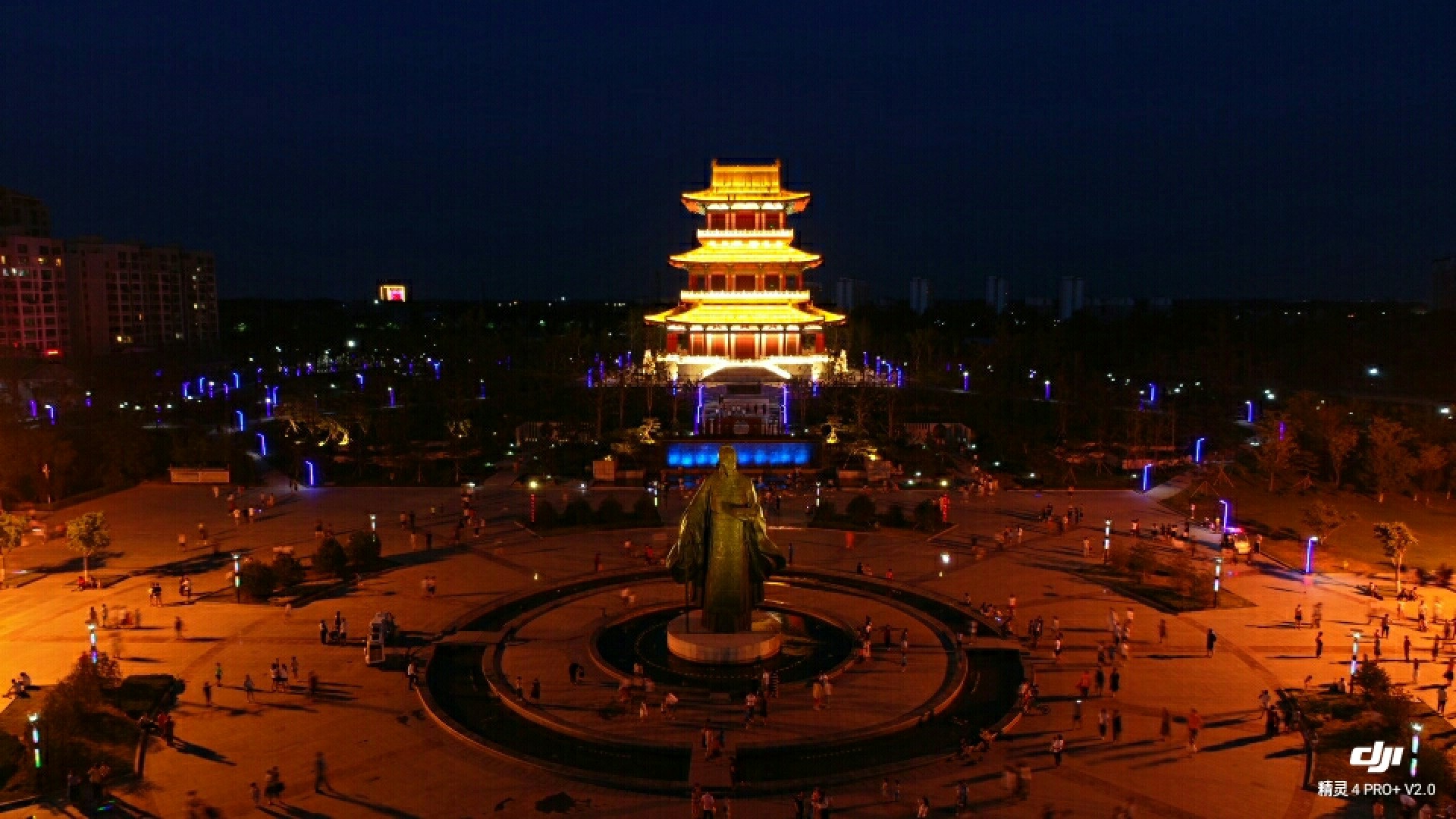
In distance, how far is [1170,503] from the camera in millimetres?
50844

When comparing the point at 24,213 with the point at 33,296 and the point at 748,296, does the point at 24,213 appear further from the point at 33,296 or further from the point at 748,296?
the point at 748,296

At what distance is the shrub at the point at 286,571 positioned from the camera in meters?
35.1

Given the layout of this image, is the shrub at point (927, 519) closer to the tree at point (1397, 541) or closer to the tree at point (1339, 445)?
A: the tree at point (1397, 541)

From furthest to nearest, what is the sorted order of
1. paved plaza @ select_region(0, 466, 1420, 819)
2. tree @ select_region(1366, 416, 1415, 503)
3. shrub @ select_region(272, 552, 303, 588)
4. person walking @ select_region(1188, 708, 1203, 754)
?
tree @ select_region(1366, 416, 1415, 503) < shrub @ select_region(272, 552, 303, 588) < person walking @ select_region(1188, 708, 1203, 754) < paved plaza @ select_region(0, 466, 1420, 819)

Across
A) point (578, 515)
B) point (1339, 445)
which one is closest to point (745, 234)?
point (578, 515)

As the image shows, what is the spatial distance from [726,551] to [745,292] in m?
54.9

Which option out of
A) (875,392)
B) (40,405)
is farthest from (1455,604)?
(40,405)

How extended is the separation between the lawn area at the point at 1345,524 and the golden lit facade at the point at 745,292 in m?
36.0

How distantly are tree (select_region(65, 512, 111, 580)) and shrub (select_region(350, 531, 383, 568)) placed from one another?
879 cm

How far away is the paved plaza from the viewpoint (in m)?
21.0

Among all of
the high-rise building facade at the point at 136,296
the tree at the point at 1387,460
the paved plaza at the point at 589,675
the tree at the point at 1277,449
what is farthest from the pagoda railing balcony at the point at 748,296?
the high-rise building facade at the point at 136,296

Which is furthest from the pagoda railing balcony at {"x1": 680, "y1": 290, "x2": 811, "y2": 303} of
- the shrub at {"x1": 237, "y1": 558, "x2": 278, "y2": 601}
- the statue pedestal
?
the statue pedestal

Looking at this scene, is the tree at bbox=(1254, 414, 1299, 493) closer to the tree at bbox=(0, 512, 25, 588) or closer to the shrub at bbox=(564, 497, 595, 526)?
the shrub at bbox=(564, 497, 595, 526)

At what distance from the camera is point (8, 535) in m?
36.8
